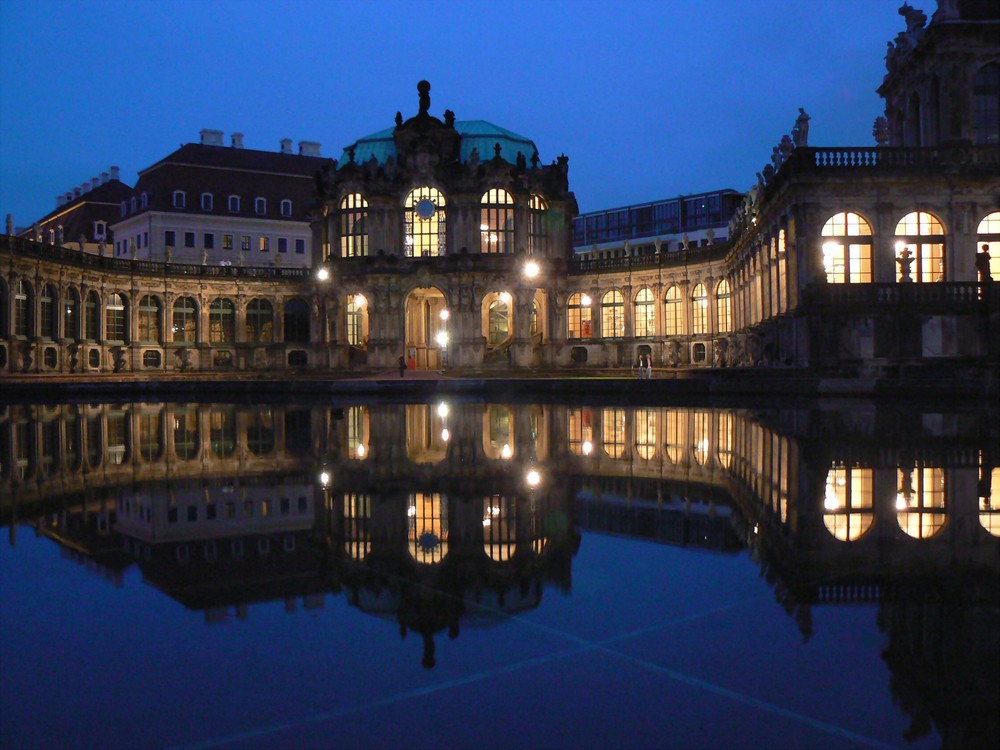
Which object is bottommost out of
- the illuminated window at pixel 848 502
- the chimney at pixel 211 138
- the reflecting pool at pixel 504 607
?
the reflecting pool at pixel 504 607

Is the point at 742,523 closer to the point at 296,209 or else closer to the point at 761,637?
the point at 761,637

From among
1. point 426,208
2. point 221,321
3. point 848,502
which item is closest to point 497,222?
point 426,208

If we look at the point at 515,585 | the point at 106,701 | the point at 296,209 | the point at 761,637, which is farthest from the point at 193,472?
the point at 296,209

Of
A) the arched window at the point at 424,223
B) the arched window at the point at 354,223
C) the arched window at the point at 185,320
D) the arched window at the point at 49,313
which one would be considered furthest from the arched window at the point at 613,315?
the arched window at the point at 49,313

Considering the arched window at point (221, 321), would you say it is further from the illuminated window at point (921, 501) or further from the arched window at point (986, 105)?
the illuminated window at point (921, 501)

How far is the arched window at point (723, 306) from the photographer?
59.5 meters

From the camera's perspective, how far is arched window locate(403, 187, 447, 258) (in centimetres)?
6331

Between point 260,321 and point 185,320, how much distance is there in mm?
5983

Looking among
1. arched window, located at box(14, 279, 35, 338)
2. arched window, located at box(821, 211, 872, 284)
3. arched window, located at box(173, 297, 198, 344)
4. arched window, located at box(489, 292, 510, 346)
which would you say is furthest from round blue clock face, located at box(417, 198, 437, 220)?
arched window, located at box(821, 211, 872, 284)

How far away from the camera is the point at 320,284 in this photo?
64562 mm

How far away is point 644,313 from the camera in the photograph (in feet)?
215

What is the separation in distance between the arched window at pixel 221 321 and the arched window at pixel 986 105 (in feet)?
179

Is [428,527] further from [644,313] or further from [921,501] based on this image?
[644,313]

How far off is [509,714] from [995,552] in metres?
4.19
